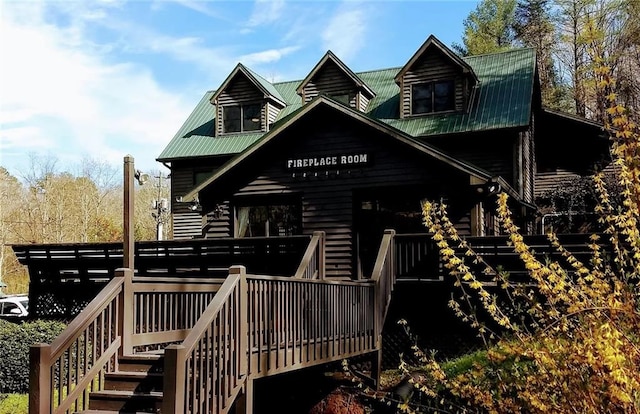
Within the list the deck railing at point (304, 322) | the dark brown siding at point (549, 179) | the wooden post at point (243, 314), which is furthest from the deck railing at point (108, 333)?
the dark brown siding at point (549, 179)

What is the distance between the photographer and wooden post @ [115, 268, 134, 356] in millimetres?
7148

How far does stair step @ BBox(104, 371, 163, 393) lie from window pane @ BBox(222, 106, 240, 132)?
1640 cm

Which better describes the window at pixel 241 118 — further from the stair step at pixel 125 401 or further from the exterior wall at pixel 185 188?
the stair step at pixel 125 401

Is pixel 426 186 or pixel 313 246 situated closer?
pixel 313 246

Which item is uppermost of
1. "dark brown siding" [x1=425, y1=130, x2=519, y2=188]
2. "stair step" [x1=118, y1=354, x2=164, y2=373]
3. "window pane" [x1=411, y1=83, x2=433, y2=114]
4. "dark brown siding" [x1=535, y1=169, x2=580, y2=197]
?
"window pane" [x1=411, y1=83, x2=433, y2=114]

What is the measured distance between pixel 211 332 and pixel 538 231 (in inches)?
670

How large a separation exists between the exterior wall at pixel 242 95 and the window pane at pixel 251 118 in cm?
21

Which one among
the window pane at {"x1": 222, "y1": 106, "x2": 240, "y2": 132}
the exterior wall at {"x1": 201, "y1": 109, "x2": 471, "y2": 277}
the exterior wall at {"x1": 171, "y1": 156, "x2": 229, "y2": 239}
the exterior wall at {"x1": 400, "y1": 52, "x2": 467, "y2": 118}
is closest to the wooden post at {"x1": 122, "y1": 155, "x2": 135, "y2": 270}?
the exterior wall at {"x1": 201, "y1": 109, "x2": 471, "y2": 277}

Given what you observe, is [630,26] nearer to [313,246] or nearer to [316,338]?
[313,246]

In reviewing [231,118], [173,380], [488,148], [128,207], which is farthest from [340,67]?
[173,380]

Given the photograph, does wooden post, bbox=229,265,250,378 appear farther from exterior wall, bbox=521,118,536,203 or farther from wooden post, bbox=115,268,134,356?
exterior wall, bbox=521,118,536,203

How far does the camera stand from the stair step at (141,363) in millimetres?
7027

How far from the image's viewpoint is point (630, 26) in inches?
1161

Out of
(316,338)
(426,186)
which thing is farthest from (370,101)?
(316,338)
